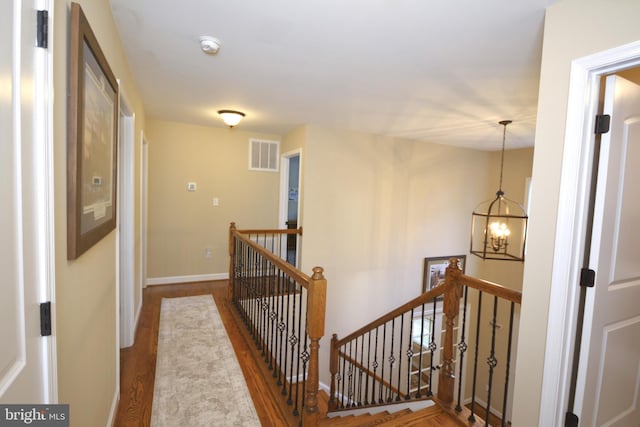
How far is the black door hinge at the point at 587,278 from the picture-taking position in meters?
1.49

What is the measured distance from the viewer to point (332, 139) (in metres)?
4.48

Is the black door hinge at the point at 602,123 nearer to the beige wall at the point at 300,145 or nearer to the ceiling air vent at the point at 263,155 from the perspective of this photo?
the beige wall at the point at 300,145

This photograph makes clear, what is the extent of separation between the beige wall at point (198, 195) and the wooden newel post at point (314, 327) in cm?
354

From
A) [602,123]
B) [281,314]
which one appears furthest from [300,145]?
[602,123]

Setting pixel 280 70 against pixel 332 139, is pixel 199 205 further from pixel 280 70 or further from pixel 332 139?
pixel 280 70

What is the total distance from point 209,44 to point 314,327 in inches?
77.8

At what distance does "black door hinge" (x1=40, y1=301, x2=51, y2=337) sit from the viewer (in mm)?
900

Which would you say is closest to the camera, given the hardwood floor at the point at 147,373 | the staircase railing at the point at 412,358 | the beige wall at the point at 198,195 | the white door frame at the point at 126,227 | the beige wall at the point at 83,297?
the beige wall at the point at 83,297

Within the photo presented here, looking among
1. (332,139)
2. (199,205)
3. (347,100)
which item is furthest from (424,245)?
(199,205)

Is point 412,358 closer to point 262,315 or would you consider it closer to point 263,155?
point 262,315

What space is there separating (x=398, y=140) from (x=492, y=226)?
209 cm

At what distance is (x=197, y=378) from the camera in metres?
2.39

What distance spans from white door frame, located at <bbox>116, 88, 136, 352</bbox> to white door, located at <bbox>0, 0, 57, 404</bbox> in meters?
1.98

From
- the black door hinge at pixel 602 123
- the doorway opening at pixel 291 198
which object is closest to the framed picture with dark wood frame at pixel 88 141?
the black door hinge at pixel 602 123
